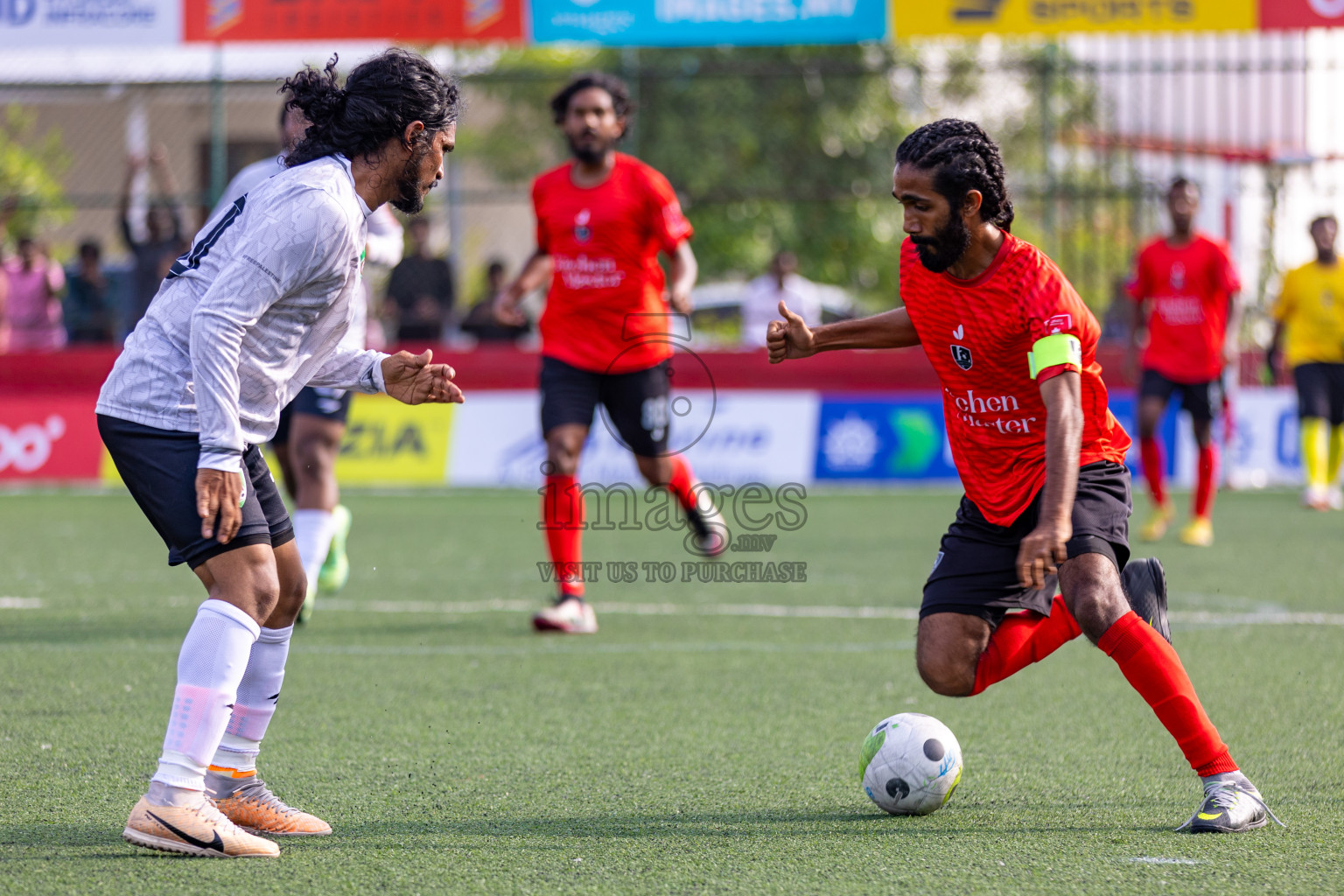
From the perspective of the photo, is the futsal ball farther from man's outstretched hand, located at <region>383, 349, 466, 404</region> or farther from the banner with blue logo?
the banner with blue logo

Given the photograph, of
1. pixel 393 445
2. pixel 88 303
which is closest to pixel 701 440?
pixel 393 445

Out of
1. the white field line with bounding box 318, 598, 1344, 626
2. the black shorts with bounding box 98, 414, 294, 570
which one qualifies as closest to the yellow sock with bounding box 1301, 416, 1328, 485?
the white field line with bounding box 318, 598, 1344, 626

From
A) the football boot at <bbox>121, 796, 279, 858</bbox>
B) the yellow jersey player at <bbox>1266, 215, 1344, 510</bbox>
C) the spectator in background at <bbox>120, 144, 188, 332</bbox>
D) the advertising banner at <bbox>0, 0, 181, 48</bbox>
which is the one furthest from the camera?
the advertising banner at <bbox>0, 0, 181, 48</bbox>

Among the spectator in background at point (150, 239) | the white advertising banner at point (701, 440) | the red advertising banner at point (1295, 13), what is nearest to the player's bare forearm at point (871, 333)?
the white advertising banner at point (701, 440)

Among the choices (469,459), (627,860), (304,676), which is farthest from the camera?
(469,459)

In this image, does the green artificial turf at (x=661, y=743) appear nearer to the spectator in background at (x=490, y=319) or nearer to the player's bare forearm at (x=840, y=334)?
the player's bare forearm at (x=840, y=334)

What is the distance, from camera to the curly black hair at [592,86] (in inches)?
287

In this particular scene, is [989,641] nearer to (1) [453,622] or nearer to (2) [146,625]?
(1) [453,622]

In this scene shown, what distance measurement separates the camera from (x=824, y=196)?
15.2 meters

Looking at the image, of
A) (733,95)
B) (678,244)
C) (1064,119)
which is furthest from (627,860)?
(733,95)

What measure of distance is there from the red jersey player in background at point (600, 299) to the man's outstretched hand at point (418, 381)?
3.14 meters

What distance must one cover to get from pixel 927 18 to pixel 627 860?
40.4 feet

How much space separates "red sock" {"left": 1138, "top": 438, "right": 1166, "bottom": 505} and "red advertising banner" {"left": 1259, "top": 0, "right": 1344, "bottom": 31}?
596 cm

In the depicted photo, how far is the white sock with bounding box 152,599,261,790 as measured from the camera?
3.50 meters
